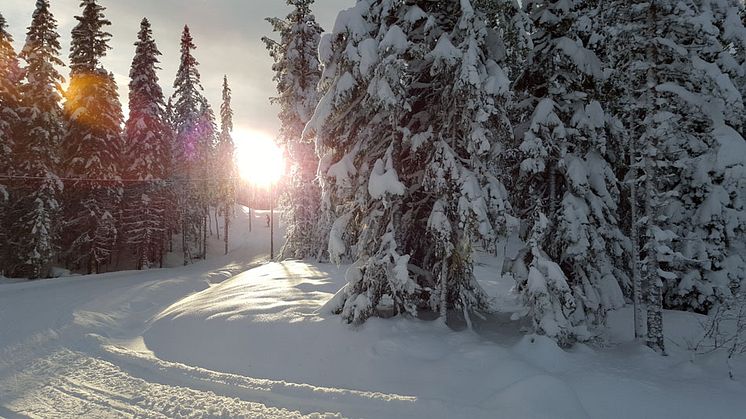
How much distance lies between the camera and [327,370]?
810cm

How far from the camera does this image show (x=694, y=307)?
14.2 metres

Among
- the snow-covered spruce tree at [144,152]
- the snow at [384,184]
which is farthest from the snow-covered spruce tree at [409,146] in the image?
the snow-covered spruce tree at [144,152]

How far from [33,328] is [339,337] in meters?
9.24

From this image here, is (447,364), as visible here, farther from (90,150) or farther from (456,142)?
(90,150)

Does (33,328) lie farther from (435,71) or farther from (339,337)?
(435,71)

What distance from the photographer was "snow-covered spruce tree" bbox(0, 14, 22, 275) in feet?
84.2

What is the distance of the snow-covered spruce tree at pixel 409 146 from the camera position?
9164mm

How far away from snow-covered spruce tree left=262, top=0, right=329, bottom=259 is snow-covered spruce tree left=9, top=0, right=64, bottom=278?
567 inches

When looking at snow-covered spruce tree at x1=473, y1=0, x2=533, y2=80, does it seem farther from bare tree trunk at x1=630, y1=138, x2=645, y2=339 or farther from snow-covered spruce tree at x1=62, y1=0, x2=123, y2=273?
snow-covered spruce tree at x1=62, y1=0, x2=123, y2=273

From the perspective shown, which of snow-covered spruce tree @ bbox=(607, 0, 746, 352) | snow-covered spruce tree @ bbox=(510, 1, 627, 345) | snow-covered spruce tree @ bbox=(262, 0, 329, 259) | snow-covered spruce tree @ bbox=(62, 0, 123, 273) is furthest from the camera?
snow-covered spruce tree @ bbox=(62, 0, 123, 273)

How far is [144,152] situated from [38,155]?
20.8ft

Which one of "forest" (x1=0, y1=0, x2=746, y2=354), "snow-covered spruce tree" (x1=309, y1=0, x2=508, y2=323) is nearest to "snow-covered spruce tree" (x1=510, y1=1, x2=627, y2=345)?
"forest" (x1=0, y1=0, x2=746, y2=354)

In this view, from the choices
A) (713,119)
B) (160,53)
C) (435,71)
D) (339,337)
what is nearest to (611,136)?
(713,119)

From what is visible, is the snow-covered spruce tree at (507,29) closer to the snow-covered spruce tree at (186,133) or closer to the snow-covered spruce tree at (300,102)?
the snow-covered spruce tree at (300,102)
